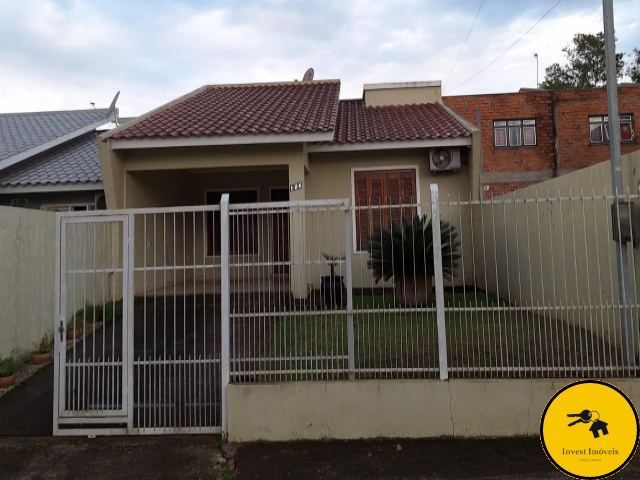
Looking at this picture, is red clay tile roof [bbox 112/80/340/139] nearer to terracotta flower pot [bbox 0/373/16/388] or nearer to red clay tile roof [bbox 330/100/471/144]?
red clay tile roof [bbox 330/100/471/144]

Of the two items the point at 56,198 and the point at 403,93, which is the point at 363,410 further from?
the point at 403,93

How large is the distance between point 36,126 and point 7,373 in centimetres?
1106

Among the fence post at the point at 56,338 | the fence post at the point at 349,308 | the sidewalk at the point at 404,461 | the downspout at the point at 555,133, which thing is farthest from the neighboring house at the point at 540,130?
the fence post at the point at 56,338

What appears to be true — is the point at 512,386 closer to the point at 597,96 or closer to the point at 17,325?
the point at 17,325

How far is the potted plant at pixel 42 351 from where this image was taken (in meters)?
5.98

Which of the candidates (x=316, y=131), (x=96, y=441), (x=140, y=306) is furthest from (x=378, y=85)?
(x=96, y=441)

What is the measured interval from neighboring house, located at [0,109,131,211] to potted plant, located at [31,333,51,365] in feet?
13.7

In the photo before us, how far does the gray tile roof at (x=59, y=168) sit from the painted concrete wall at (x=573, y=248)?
27.6ft

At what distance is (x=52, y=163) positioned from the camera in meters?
11.1

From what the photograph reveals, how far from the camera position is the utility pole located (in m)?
4.07

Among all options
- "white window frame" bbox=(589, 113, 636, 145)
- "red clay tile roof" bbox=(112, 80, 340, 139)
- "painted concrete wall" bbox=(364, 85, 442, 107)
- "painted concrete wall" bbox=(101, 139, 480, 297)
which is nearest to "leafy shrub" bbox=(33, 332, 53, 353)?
"painted concrete wall" bbox=(101, 139, 480, 297)

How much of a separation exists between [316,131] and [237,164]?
174 cm

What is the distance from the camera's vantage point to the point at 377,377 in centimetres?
415

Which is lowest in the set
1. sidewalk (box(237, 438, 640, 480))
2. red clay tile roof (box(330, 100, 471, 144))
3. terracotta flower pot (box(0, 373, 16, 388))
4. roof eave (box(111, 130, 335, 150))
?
sidewalk (box(237, 438, 640, 480))
